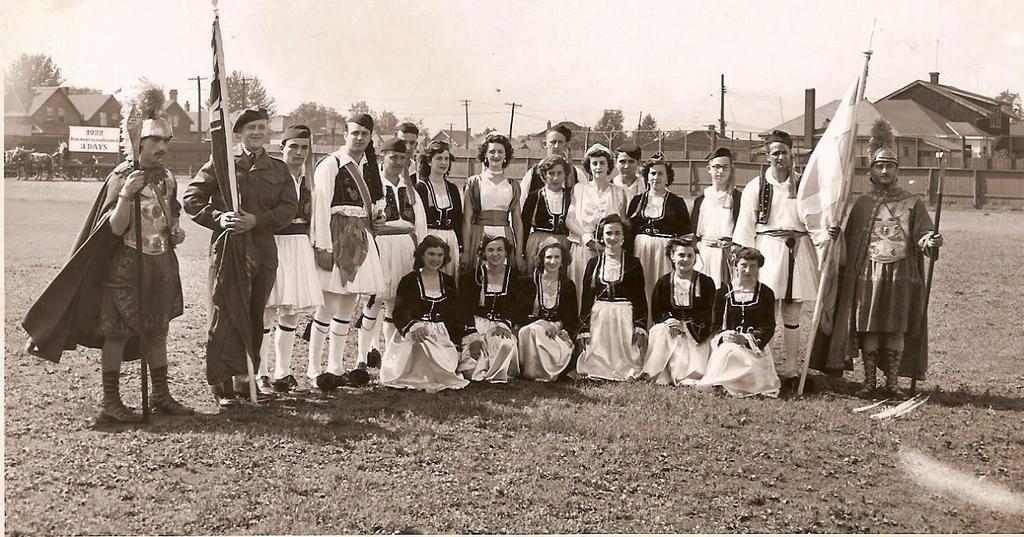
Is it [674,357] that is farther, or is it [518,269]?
[518,269]

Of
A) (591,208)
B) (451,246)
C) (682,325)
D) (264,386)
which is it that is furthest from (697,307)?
(264,386)

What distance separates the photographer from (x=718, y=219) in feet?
22.7

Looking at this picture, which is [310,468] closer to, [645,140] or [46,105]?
[46,105]

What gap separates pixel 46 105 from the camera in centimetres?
861

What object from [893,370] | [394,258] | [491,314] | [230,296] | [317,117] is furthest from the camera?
[317,117]

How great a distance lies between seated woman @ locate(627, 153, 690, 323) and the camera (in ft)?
23.1

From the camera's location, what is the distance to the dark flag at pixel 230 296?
5410mm

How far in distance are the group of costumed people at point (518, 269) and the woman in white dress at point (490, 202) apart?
0.05ft

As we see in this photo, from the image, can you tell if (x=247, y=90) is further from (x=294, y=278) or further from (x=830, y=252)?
(x=830, y=252)

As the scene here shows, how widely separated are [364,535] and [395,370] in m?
2.37

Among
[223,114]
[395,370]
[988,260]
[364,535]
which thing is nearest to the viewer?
[364,535]

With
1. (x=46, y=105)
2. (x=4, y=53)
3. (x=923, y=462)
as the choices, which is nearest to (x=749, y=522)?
(x=923, y=462)

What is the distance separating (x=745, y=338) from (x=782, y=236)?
89 centimetres

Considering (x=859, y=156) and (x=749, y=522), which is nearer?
(x=749, y=522)
